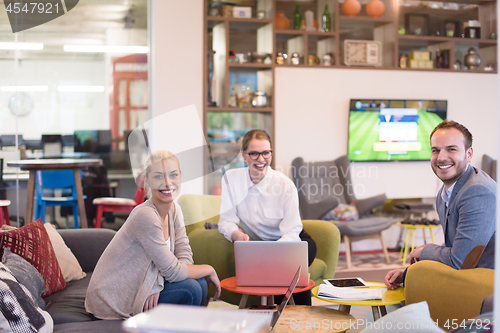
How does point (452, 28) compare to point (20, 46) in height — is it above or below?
above

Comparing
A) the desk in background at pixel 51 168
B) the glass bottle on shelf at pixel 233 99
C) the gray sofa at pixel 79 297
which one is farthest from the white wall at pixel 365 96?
the gray sofa at pixel 79 297

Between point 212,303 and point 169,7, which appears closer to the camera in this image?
point 212,303

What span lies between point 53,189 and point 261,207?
2757mm

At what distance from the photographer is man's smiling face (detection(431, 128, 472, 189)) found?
208 centimetres

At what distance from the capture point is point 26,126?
4.71m

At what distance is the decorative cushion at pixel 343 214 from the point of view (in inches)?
190

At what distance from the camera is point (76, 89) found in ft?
15.9

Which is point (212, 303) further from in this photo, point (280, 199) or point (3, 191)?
point (3, 191)

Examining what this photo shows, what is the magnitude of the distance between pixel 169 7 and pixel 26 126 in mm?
1765

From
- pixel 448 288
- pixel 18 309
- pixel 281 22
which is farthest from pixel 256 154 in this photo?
pixel 281 22

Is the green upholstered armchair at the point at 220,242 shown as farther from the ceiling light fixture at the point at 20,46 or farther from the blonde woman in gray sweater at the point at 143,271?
the ceiling light fixture at the point at 20,46

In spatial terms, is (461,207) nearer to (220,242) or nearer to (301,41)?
(220,242)

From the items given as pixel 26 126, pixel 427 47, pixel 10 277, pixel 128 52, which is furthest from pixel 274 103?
pixel 10 277

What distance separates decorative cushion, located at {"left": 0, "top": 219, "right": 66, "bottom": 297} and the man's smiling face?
1869 mm
